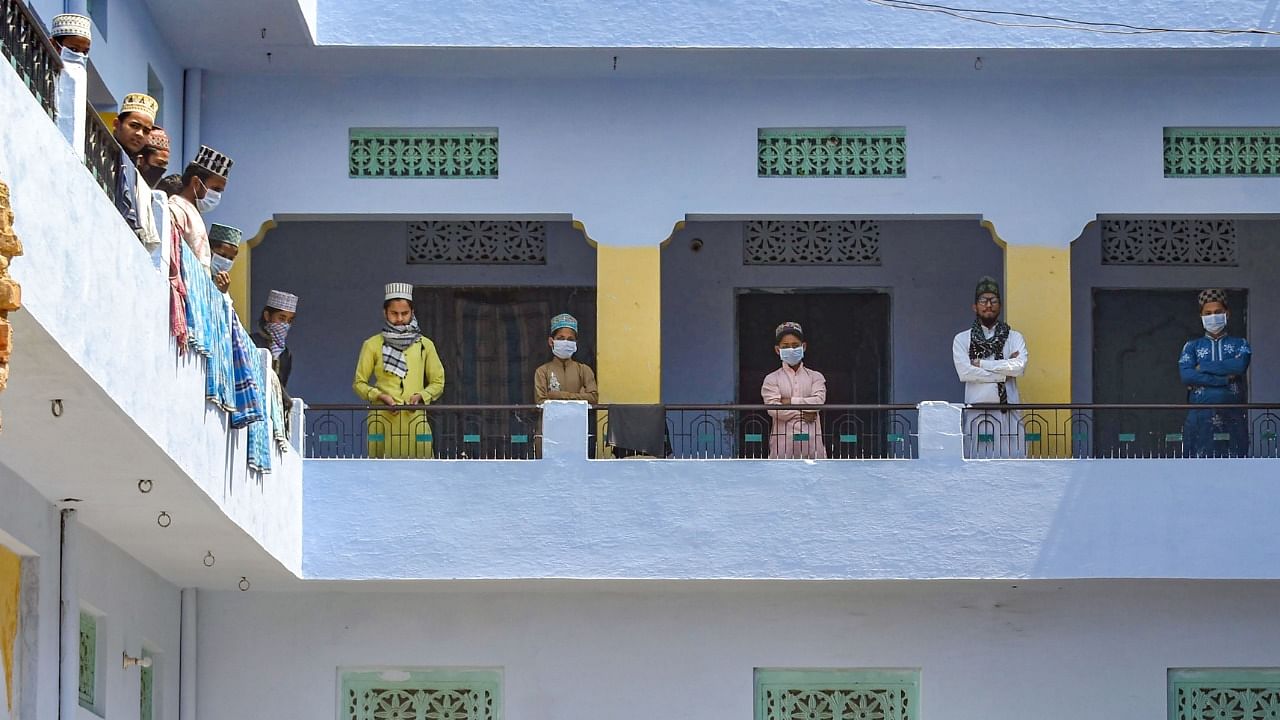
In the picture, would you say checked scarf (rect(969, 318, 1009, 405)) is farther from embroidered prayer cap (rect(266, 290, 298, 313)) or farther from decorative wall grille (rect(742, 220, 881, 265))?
embroidered prayer cap (rect(266, 290, 298, 313))

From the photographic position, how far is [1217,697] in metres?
13.6

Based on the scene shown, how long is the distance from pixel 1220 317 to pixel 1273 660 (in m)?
1.96

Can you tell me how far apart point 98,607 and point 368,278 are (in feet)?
13.9

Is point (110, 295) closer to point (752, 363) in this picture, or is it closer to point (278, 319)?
point (278, 319)

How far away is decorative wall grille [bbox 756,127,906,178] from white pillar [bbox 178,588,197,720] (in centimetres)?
410

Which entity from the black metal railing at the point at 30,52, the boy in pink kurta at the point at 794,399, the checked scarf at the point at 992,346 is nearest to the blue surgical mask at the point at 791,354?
the boy in pink kurta at the point at 794,399

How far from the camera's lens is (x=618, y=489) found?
12812 mm

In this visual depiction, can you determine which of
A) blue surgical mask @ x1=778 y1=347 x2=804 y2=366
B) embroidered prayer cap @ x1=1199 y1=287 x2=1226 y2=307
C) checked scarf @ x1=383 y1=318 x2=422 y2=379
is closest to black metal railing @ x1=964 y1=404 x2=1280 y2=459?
embroidered prayer cap @ x1=1199 y1=287 x2=1226 y2=307

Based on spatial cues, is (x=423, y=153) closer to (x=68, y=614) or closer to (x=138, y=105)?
(x=68, y=614)

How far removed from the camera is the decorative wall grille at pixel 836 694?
1359 centimetres

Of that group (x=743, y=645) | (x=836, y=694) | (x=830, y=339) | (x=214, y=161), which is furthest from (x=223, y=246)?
(x=830, y=339)

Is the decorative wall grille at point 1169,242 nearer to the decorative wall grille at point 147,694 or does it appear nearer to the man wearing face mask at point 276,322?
the man wearing face mask at point 276,322

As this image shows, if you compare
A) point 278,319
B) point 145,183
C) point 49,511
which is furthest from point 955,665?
point 145,183

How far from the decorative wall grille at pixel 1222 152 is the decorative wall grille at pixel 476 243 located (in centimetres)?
408
